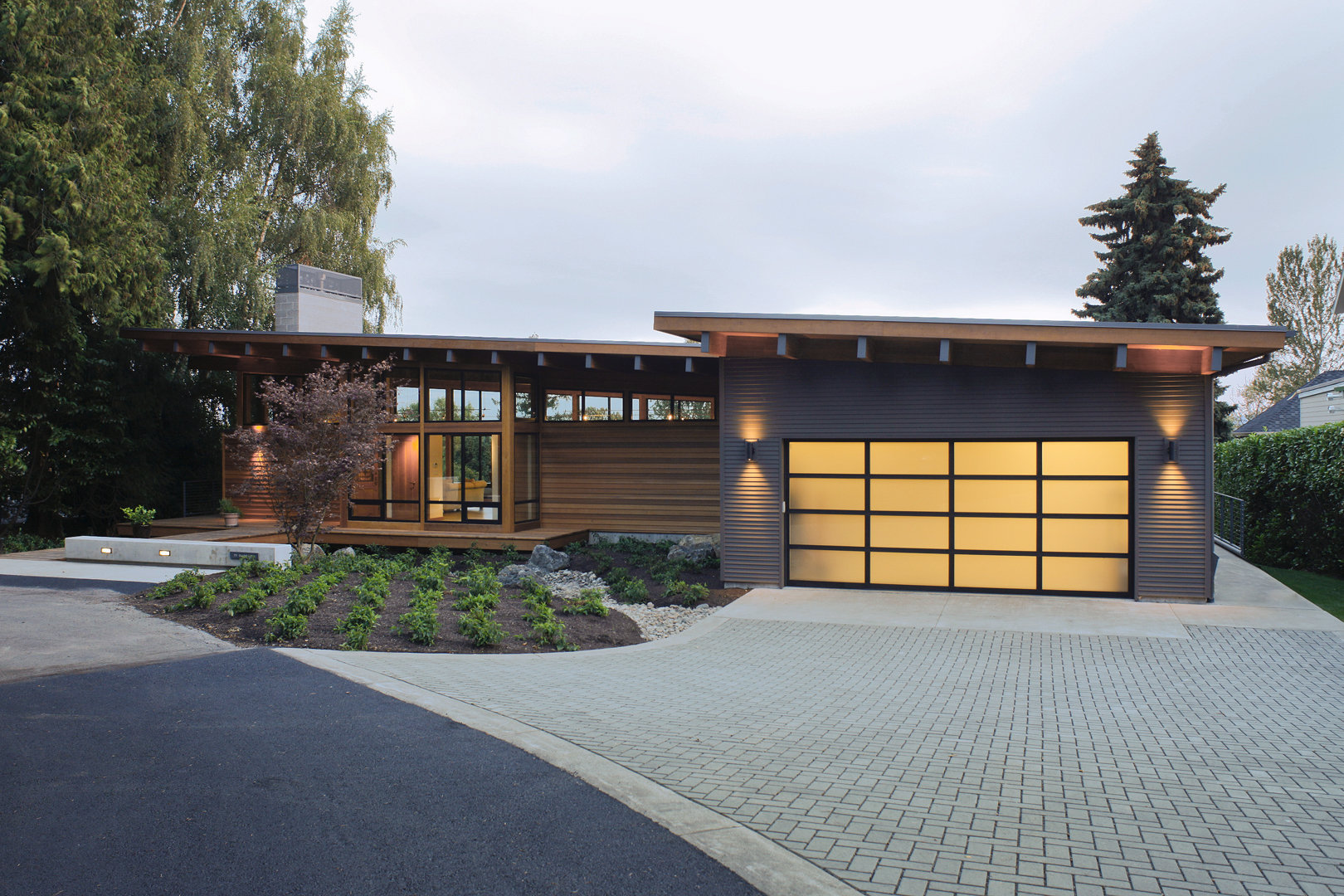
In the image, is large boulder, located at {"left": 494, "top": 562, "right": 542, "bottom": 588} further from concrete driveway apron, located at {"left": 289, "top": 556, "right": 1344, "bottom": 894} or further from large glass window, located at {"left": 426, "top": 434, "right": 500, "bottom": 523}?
concrete driveway apron, located at {"left": 289, "top": 556, "right": 1344, "bottom": 894}

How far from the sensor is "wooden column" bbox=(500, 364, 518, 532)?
51.0 ft

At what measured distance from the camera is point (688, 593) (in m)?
11.1

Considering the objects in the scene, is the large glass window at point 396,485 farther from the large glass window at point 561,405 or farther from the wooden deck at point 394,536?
the large glass window at point 561,405

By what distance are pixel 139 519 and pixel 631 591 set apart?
10.6m

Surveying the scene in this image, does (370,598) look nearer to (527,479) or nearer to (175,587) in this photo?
(175,587)

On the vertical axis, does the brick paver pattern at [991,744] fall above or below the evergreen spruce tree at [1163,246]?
below

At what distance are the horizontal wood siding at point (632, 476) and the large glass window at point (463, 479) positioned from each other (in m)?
1.26

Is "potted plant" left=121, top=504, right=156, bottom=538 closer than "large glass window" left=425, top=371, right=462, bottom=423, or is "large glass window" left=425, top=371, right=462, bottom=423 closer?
"potted plant" left=121, top=504, right=156, bottom=538

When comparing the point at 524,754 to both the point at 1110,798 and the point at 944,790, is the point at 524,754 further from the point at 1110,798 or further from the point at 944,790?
the point at 1110,798

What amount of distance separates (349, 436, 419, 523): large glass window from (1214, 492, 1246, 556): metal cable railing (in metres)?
15.0

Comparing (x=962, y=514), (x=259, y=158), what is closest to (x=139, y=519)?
(x=259, y=158)

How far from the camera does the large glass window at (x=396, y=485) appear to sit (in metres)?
16.3

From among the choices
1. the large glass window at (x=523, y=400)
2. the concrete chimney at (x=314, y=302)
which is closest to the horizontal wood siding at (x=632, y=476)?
the large glass window at (x=523, y=400)

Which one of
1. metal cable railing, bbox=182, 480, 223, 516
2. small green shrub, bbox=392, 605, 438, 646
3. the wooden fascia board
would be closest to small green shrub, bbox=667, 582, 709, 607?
the wooden fascia board
